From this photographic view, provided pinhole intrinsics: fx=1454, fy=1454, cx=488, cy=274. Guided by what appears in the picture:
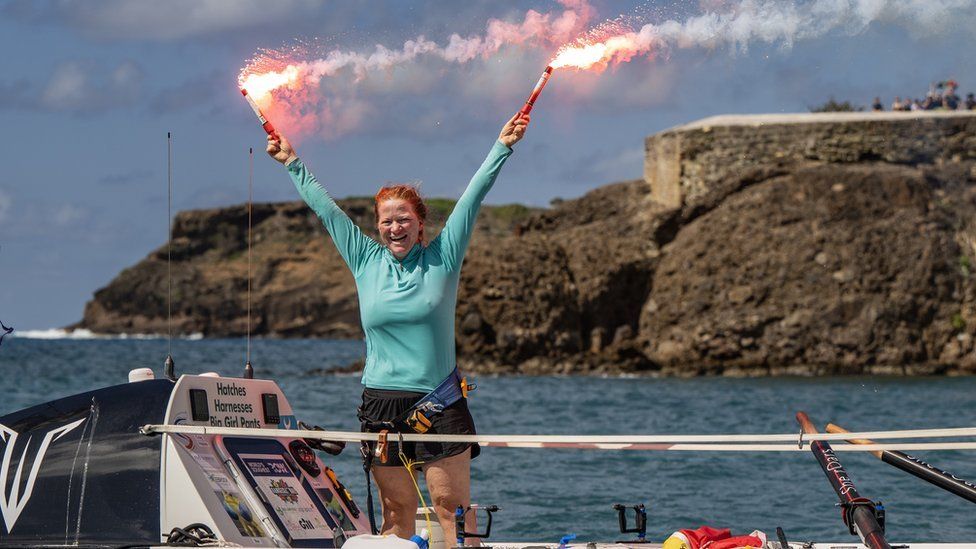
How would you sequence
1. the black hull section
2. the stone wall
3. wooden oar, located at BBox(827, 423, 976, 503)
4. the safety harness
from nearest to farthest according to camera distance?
the safety harness → the black hull section → wooden oar, located at BBox(827, 423, 976, 503) → the stone wall

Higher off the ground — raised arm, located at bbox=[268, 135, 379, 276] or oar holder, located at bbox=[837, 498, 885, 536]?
raised arm, located at bbox=[268, 135, 379, 276]

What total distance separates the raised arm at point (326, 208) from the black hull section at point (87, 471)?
1.23 metres

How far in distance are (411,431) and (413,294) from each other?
1.99 ft

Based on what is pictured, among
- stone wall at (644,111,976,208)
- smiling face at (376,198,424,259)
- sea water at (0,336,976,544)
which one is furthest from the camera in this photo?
stone wall at (644,111,976,208)

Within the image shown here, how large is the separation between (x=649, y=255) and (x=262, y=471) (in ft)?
133

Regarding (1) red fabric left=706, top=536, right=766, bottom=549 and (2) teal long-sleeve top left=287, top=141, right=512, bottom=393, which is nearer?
(2) teal long-sleeve top left=287, top=141, right=512, bottom=393

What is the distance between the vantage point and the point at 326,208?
21.6ft

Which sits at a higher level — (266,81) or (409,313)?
(266,81)

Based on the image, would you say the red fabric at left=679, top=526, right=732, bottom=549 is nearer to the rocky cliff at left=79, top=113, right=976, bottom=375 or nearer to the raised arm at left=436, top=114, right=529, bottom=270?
the raised arm at left=436, top=114, right=529, bottom=270

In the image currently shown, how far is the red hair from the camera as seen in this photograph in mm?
6562

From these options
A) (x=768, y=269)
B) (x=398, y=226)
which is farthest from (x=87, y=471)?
(x=768, y=269)

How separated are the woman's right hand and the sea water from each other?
14.1 ft

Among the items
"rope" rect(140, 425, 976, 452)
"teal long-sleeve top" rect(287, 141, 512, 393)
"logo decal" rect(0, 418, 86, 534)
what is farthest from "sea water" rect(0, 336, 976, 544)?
"logo decal" rect(0, 418, 86, 534)

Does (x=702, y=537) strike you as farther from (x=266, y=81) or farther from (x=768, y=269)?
(x=768, y=269)
